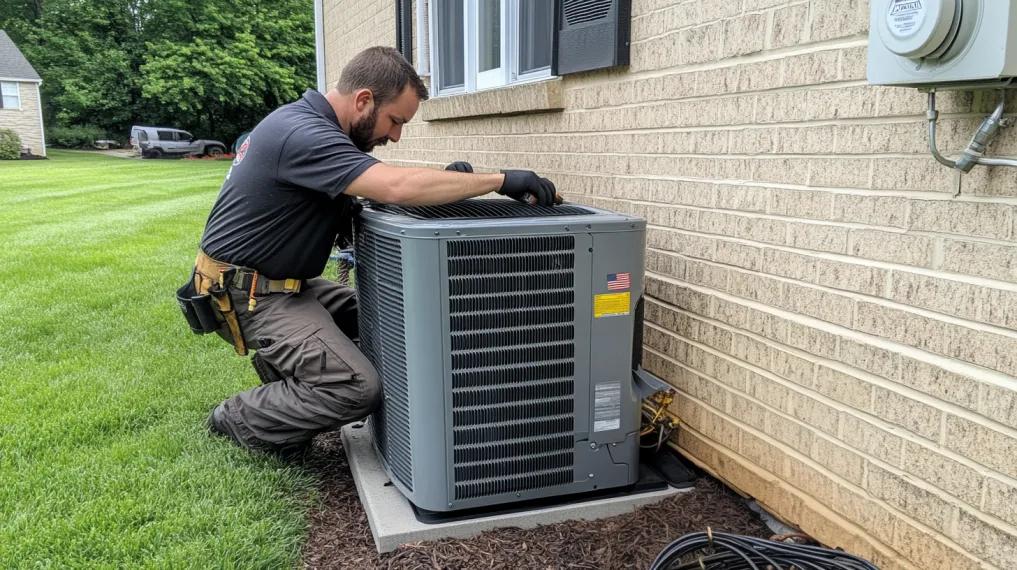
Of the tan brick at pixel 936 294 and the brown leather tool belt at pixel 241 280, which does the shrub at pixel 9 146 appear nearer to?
the brown leather tool belt at pixel 241 280

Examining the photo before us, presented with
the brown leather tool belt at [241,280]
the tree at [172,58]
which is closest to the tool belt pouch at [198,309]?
the brown leather tool belt at [241,280]

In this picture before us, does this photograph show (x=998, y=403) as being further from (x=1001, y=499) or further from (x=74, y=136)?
(x=74, y=136)

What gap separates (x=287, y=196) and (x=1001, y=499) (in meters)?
2.48

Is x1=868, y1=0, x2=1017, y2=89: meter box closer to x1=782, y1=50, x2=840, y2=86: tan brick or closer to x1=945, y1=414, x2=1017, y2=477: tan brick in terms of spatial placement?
x1=782, y1=50, x2=840, y2=86: tan brick

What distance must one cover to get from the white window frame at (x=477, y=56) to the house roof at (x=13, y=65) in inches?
1479

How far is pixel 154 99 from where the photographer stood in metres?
38.4

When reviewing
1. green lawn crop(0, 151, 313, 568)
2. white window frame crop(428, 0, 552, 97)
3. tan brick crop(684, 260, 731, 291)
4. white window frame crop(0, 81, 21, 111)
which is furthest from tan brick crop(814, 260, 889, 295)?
white window frame crop(0, 81, 21, 111)

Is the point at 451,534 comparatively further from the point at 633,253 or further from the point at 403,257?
the point at 633,253

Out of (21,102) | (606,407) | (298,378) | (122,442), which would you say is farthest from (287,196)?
(21,102)

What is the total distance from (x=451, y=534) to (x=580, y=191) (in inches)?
69.2

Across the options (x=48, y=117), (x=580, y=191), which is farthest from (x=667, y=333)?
(x=48, y=117)

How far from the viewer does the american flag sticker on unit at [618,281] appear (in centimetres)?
264

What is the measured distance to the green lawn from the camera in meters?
2.57

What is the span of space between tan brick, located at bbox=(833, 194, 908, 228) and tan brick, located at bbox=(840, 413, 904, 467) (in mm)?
566
